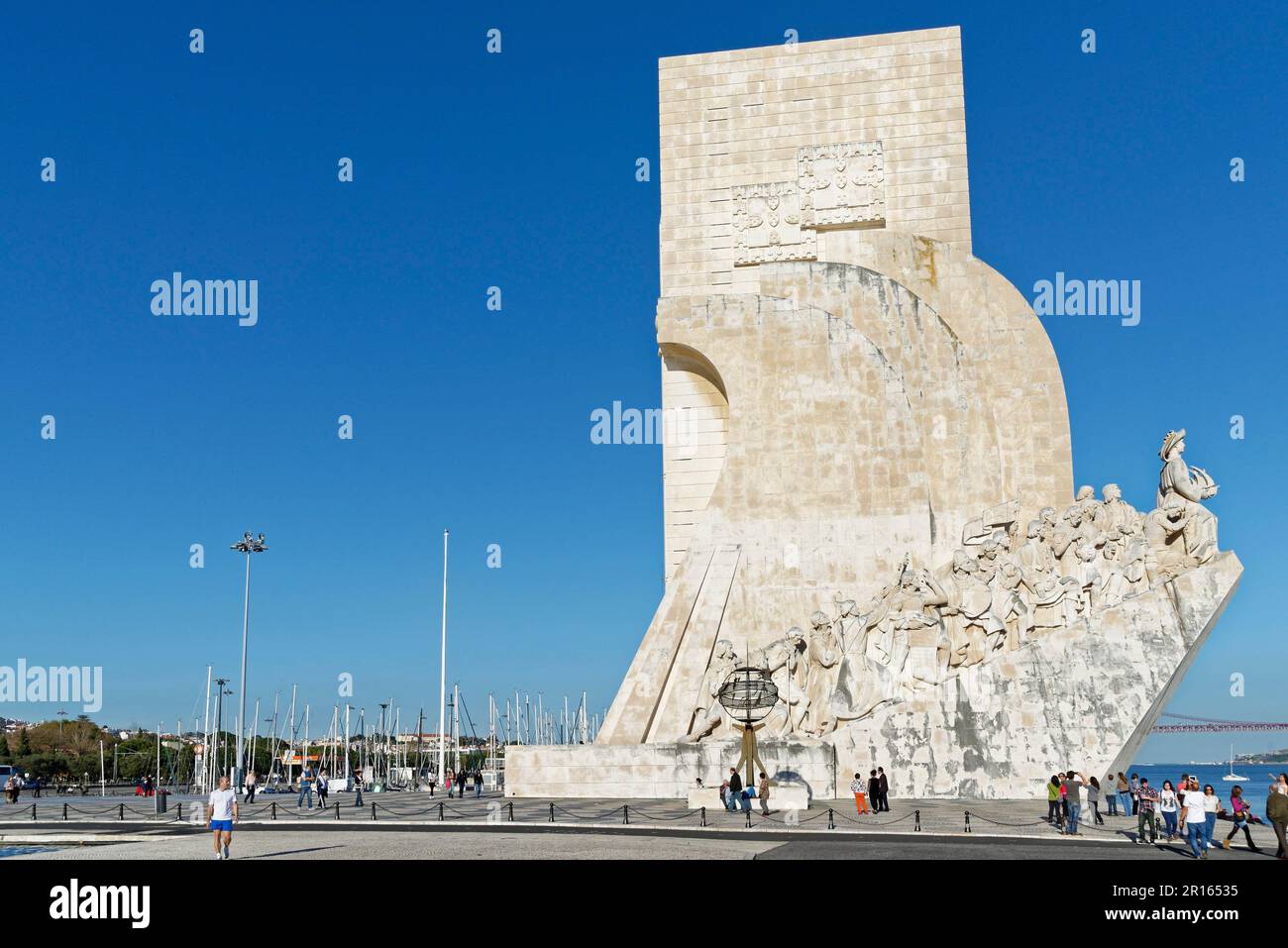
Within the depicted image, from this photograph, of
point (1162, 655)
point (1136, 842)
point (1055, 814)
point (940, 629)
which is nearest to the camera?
point (1136, 842)

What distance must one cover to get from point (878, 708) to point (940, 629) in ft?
4.97

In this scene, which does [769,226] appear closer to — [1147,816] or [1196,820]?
[1147,816]

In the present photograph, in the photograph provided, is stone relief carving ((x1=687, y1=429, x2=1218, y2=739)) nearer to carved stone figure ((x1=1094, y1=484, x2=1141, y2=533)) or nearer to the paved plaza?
carved stone figure ((x1=1094, y1=484, x2=1141, y2=533))

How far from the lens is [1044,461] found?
21.6m

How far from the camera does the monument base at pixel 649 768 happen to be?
667 inches

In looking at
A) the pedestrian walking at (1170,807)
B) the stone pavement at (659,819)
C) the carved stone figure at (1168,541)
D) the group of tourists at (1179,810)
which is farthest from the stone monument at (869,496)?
the pedestrian walking at (1170,807)

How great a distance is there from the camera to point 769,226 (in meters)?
24.6

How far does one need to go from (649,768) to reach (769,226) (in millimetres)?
11644

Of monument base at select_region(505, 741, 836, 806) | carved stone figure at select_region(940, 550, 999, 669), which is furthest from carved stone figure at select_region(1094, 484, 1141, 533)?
monument base at select_region(505, 741, 836, 806)

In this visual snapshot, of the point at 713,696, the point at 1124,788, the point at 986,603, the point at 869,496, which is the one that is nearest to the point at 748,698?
the point at 713,696

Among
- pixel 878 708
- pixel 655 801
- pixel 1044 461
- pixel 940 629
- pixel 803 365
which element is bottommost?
pixel 655 801

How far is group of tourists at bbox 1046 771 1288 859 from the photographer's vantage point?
10477 millimetres
